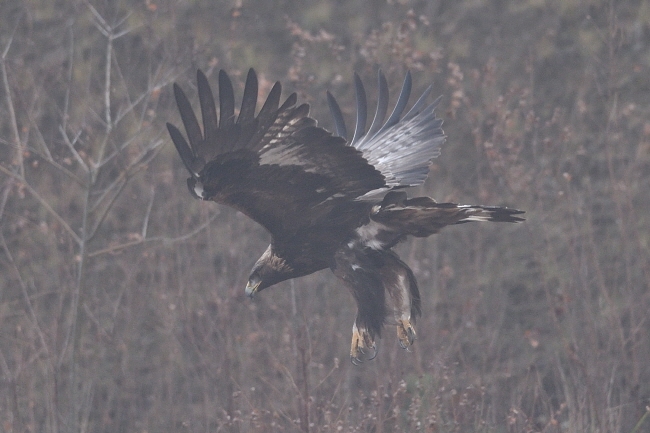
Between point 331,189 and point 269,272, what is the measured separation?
66cm

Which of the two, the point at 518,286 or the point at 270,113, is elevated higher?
the point at 270,113

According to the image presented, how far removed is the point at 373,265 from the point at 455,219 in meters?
0.69

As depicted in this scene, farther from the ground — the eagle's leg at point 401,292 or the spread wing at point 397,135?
the spread wing at point 397,135

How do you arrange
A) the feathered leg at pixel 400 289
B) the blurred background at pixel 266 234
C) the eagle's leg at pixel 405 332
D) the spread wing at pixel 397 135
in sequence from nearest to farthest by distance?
the eagle's leg at pixel 405 332
the feathered leg at pixel 400 289
the spread wing at pixel 397 135
the blurred background at pixel 266 234

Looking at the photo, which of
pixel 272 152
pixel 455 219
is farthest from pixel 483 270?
pixel 272 152

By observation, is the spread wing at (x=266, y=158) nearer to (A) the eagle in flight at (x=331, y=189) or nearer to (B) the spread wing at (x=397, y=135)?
(A) the eagle in flight at (x=331, y=189)

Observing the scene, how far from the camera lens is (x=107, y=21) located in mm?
7398

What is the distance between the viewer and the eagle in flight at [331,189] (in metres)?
5.03

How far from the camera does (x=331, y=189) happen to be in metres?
5.65

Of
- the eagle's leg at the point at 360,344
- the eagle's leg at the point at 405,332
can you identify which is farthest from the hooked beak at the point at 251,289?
the eagle's leg at the point at 405,332

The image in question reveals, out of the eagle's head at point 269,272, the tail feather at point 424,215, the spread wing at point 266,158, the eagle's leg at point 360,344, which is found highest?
the spread wing at point 266,158

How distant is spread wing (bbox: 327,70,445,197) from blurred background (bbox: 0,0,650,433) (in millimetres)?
738

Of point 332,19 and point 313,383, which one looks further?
point 332,19

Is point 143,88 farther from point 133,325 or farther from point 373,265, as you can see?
point 373,265
